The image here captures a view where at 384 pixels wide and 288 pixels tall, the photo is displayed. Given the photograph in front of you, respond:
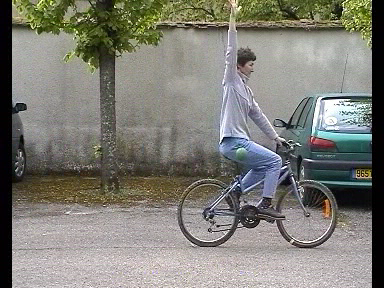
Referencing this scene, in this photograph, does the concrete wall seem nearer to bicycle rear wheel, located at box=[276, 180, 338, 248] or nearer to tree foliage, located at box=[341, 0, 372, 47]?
tree foliage, located at box=[341, 0, 372, 47]

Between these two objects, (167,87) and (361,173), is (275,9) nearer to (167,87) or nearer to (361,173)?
(167,87)

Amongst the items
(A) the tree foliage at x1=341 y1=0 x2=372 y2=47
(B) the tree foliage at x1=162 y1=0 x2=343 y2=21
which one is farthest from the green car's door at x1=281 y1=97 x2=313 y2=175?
(B) the tree foliage at x1=162 y1=0 x2=343 y2=21

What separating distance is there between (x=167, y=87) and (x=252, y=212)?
Result: 673 cm

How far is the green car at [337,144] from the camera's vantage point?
10.0 metres

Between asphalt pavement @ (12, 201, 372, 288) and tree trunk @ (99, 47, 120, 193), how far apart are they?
5.60 ft

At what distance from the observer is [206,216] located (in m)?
7.99

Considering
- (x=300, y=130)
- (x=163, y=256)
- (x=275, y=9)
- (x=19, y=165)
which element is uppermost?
(x=275, y=9)

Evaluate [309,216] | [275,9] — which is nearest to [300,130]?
[309,216]

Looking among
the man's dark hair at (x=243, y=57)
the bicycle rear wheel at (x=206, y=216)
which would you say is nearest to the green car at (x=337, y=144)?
the bicycle rear wheel at (x=206, y=216)

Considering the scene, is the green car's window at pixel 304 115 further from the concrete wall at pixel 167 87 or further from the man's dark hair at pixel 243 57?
the man's dark hair at pixel 243 57

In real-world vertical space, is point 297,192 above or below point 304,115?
below

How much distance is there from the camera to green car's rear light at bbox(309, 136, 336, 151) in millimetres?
10133
